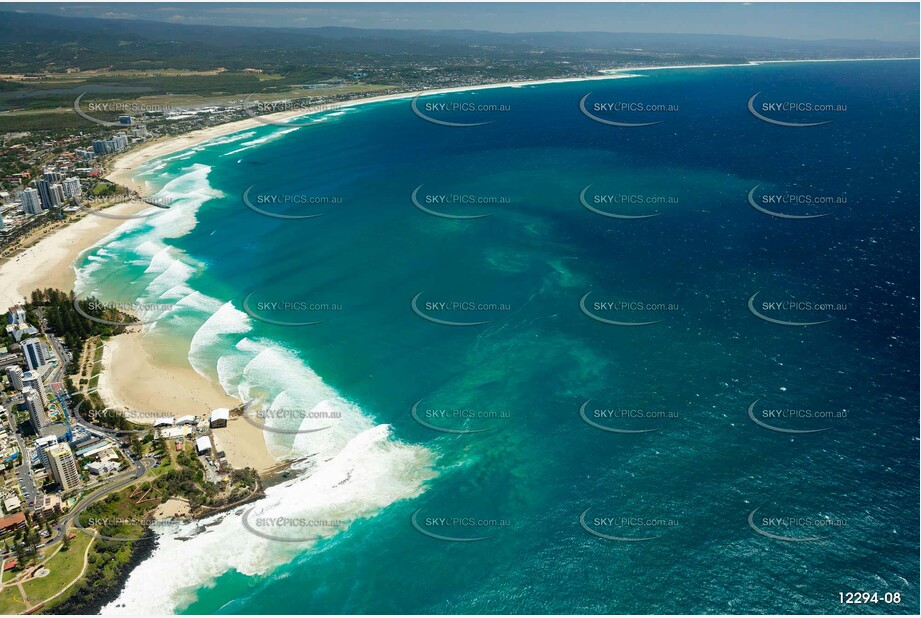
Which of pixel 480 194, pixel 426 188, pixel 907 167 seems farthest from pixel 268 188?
pixel 907 167

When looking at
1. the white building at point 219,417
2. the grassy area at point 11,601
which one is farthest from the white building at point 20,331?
the grassy area at point 11,601

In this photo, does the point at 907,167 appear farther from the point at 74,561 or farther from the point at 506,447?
the point at 74,561

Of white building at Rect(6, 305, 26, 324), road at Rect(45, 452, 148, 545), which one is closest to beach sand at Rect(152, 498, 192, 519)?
road at Rect(45, 452, 148, 545)

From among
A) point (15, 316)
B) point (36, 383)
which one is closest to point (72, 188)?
point (15, 316)

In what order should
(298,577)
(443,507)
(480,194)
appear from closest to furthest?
(298,577), (443,507), (480,194)

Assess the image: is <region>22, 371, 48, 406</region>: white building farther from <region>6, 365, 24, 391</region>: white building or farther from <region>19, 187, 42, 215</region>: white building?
<region>19, 187, 42, 215</region>: white building

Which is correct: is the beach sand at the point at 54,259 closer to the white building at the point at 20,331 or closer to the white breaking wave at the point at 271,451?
the white breaking wave at the point at 271,451
